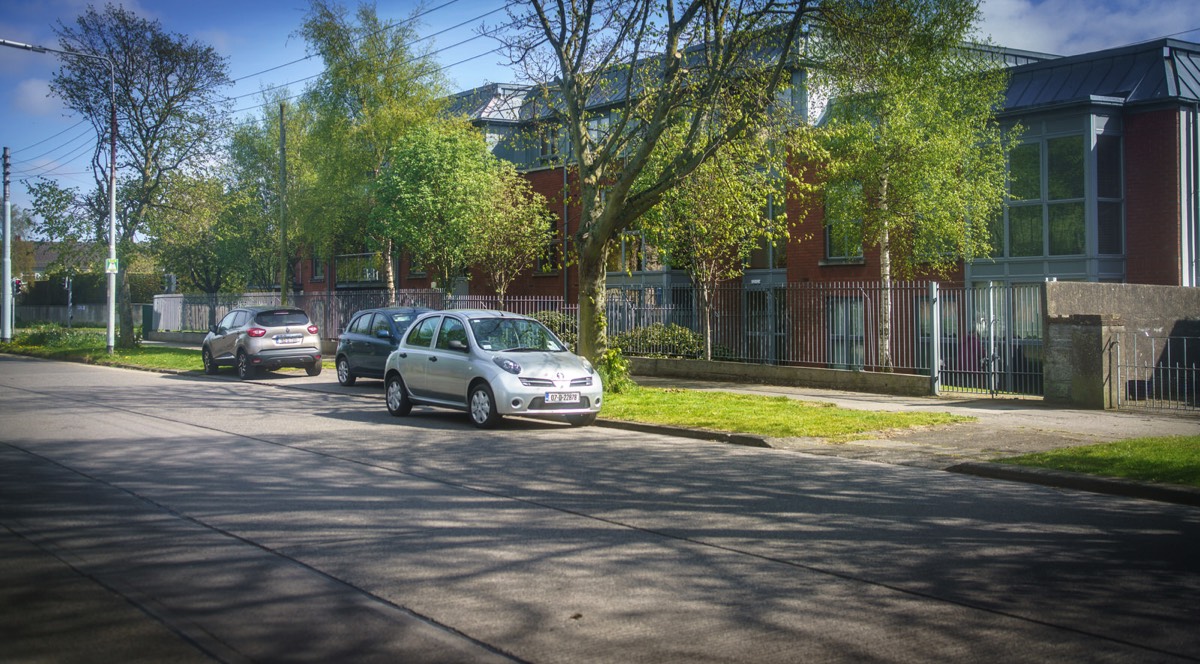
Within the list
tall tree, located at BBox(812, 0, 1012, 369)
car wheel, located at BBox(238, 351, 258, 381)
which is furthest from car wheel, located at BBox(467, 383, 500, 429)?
car wheel, located at BBox(238, 351, 258, 381)

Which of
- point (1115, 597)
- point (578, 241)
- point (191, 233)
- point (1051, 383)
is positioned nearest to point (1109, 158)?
point (1051, 383)

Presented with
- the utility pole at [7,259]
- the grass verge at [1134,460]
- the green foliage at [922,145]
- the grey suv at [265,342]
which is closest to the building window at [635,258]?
the green foliage at [922,145]

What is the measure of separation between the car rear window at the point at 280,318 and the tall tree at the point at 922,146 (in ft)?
42.4

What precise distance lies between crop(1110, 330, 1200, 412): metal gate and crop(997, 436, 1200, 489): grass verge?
4.34 meters

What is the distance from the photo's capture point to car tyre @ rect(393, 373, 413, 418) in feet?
51.1

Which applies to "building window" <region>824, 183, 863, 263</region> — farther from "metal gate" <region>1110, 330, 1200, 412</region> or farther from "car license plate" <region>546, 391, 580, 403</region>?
"car license plate" <region>546, 391, 580, 403</region>

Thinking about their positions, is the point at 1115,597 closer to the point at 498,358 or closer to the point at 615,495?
the point at 615,495

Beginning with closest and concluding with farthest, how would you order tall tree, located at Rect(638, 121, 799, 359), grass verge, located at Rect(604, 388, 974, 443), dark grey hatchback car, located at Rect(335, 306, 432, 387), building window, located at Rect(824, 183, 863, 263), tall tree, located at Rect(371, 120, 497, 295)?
grass verge, located at Rect(604, 388, 974, 443) < tall tree, located at Rect(638, 121, 799, 359) < dark grey hatchback car, located at Rect(335, 306, 432, 387) < building window, located at Rect(824, 183, 863, 263) < tall tree, located at Rect(371, 120, 497, 295)

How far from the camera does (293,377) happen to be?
2480 centimetres

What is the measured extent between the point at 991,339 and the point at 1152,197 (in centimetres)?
992

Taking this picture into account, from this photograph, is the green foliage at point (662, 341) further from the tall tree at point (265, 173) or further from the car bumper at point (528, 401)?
the tall tree at point (265, 173)

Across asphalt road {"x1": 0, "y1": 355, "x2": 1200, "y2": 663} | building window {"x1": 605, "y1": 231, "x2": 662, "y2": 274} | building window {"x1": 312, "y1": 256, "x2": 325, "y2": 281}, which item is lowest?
asphalt road {"x1": 0, "y1": 355, "x2": 1200, "y2": 663}

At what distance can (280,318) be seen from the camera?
24.6 m

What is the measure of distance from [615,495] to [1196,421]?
10209 millimetres
